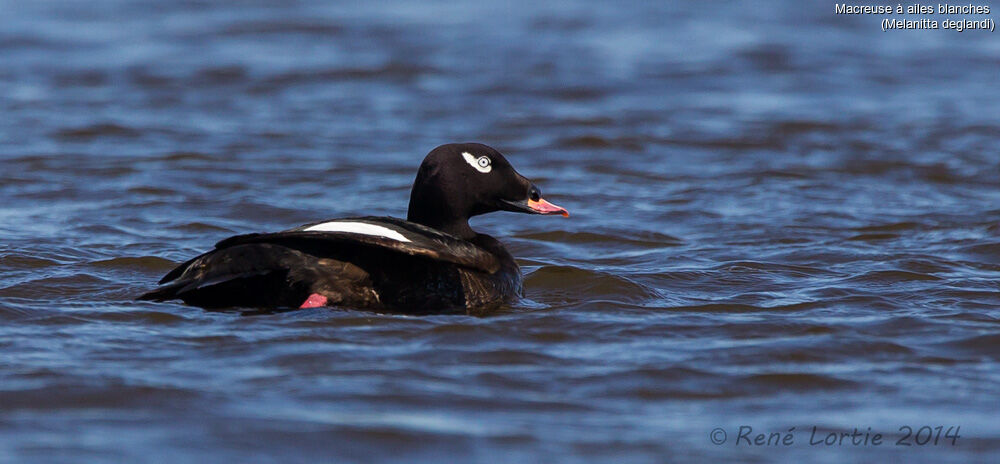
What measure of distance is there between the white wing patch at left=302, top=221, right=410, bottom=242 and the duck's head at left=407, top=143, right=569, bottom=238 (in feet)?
2.55

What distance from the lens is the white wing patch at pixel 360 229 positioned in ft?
20.0

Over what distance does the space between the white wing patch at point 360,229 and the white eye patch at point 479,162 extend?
964 millimetres

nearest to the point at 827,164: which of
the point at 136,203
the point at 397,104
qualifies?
the point at 397,104

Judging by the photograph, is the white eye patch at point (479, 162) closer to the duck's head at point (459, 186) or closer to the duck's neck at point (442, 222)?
the duck's head at point (459, 186)

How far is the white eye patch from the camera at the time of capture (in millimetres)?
7098

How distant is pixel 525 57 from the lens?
16656 mm

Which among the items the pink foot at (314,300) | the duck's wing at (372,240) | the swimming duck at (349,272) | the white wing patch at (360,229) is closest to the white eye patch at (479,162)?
the swimming duck at (349,272)

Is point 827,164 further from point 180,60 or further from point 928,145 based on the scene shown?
point 180,60

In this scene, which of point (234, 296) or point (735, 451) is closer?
point (735, 451)

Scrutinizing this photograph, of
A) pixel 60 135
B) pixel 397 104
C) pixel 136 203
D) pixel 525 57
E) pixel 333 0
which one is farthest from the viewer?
pixel 333 0

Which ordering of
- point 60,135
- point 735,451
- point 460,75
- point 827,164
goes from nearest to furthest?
point 735,451
point 827,164
point 60,135
point 460,75

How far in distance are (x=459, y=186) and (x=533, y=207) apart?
1.60 feet

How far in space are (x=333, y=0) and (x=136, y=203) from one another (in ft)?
38.6

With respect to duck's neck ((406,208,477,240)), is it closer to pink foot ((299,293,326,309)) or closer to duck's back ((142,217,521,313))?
duck's back ((142,217,521,313))
